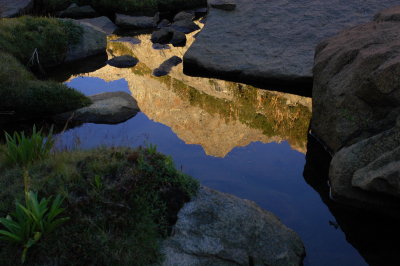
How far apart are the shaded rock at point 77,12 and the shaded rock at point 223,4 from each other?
25.5 feet

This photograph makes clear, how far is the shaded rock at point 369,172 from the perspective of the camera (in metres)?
7.10

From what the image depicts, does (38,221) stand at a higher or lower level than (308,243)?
higher

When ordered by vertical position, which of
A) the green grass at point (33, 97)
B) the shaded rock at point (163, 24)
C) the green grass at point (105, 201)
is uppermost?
the green grass at point (105, 201)

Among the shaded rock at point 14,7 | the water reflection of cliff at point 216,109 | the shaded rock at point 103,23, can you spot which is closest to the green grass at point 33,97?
the water reflection of cliff at point 216,109

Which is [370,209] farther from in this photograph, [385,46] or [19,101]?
[19,101]

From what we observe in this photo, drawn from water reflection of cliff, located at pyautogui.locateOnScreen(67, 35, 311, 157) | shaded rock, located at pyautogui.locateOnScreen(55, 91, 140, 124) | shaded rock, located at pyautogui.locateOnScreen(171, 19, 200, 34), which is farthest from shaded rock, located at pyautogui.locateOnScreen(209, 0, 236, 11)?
shaded rock, located at pyautogui.locateOnScreen(55, 91, 140, 124)

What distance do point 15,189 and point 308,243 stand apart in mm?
4616

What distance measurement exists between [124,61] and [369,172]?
10.7m

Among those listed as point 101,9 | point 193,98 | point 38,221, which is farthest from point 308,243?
point 101,9

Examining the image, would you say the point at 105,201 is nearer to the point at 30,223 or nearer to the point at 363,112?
the point at 30,223

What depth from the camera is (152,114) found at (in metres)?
12.2

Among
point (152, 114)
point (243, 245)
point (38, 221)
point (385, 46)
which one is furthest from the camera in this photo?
point (152, 114)

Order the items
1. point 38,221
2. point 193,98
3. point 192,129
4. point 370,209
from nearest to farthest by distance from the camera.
Result: 1. point 38,221
2. point 370,209
3. point 192,129
4. point 193,98

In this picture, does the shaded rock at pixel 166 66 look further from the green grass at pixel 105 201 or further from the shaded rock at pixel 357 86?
the green grass at pixel 105 201
